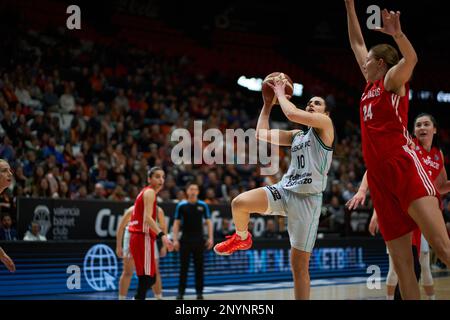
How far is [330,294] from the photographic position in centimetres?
1050

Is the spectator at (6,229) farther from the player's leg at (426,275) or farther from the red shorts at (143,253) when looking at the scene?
the player's leg at (426,275)

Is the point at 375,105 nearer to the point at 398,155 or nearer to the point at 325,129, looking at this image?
the point at 398,155

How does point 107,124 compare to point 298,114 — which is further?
point 107,124

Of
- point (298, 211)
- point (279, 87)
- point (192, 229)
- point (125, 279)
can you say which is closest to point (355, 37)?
point (279, 87)

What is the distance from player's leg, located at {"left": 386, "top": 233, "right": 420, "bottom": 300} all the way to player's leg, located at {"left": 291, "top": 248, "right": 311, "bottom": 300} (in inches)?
33.6

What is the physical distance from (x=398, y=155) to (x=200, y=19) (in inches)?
771

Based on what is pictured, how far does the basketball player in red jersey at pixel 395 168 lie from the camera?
4.24m

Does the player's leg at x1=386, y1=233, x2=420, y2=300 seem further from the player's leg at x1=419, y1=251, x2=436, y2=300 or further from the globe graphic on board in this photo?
the globe graphic on board

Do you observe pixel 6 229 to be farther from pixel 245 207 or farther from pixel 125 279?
pixel 245 207

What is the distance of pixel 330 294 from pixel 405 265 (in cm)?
624

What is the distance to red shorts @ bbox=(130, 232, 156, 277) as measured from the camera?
304 inches

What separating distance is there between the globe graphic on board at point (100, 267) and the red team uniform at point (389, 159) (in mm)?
A: 6893

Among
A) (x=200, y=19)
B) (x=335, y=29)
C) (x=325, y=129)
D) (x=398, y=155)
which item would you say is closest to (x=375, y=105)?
(x=398, y=155)

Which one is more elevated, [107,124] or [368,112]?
[107,124]
